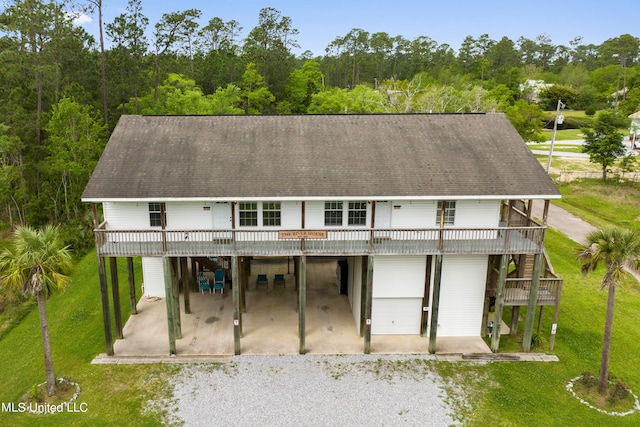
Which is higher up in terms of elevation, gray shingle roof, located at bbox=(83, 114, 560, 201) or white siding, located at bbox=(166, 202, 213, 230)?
gray shingle roof, located at bbox=(83, 114, 560, 201)

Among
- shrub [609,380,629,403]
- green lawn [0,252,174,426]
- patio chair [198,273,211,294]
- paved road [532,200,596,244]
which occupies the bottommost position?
green lawn [0,252,174,426]

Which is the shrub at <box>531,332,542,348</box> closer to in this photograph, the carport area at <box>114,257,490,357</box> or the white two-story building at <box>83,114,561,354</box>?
the white two-story building at <box>83,114,561,354</box>

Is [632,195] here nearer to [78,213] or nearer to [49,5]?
[78,213]

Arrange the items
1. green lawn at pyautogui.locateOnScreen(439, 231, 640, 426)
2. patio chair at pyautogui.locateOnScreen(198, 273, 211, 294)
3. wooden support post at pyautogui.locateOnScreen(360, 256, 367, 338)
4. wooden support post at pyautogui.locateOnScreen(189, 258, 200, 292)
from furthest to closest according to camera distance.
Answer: wooden support post at pyautogui.locateOnScreen(189, 258, 200, 292), patio chair at pyautogui.locateOnScreen(198, 273, 211, 294), wooden support post at pyautogui.locateOnScreen(360, 256, 367, 338), green lawn at pyautogui.locateOnScreen(439, 231, 640, 426)

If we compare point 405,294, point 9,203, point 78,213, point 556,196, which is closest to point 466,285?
point 405,294

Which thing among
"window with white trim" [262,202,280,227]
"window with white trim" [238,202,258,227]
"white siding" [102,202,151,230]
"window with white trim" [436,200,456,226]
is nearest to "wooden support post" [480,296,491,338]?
"window with white trim" [436,200,456,226]
